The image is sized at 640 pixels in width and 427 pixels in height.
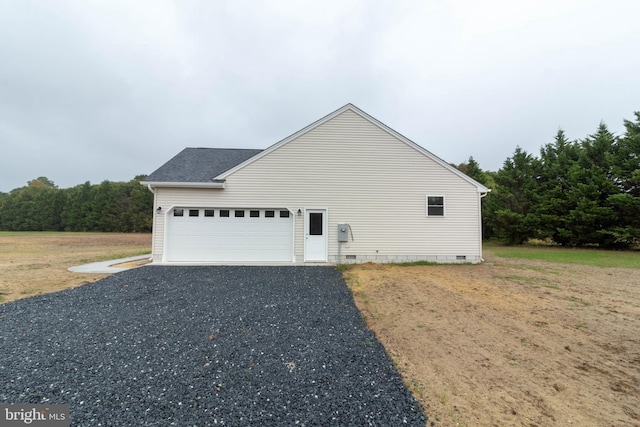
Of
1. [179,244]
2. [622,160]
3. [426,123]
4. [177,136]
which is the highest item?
[177,136]

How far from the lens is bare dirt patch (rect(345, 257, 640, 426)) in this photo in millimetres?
2293

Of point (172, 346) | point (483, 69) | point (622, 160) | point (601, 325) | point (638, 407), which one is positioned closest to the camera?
point (638, 407)

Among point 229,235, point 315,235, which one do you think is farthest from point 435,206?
point 229,235

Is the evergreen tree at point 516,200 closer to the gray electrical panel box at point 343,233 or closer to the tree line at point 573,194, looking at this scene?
the tree line at point 573,194

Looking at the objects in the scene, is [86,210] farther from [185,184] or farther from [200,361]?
[200,361]

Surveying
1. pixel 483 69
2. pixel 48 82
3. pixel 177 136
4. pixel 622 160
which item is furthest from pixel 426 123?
pixel 48 82

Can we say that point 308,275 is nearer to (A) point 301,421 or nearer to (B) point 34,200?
(A) point 301,421

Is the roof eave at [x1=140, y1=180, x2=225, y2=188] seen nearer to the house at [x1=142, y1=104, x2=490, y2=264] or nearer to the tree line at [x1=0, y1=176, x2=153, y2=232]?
the house at [x1=142, y1=104, x2=490, y2=264]

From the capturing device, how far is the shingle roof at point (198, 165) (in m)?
9.89

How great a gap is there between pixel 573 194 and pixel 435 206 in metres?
13.2

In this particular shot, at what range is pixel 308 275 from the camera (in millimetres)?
8055

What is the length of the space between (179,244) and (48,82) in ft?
62.3

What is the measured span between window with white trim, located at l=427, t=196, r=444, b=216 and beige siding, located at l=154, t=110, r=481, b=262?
0.21m

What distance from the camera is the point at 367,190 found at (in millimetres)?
10328
